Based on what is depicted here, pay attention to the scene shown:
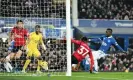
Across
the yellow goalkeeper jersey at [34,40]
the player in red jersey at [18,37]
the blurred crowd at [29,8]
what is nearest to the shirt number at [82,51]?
the yellow goalkeeper jersey at [34,40]

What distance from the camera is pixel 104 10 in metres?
31.5

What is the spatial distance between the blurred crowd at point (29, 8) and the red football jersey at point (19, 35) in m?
0.90

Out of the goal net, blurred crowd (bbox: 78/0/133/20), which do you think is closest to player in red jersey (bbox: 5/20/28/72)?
the goal net

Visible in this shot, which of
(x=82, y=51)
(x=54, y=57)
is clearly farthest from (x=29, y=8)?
(x=82, y=51)

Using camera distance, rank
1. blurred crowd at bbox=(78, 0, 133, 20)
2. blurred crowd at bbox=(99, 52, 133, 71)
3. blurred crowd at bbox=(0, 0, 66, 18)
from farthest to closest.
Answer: blurred crowd at bbox=(78, 0, 133, 20) < blurred crowd at bbox=(99, 52, 133, 71) < blurred crowd at bbox=(0, 0, 66, 18)

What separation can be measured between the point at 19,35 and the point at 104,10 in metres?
17.2

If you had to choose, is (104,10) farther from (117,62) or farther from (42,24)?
(42,24)

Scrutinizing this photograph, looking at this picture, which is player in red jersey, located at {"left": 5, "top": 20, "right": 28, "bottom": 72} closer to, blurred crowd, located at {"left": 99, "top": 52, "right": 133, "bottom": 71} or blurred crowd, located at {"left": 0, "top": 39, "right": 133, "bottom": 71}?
blurred crowd, located at {"left": 0, "top": 39, "right": 133, "bottom": 71}

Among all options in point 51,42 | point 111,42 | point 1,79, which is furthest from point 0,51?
point 1,79

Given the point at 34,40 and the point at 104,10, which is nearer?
the point at 34,40

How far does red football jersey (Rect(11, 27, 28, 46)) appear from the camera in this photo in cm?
1477

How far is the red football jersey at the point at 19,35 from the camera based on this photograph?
14.8 meters

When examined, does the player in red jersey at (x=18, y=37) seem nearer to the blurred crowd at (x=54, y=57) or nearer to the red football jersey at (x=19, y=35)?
the red football jersey at (x=19, y=35)

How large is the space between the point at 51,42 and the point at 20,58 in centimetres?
152
